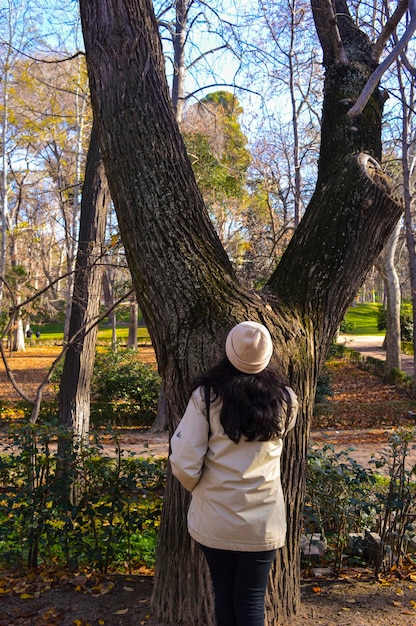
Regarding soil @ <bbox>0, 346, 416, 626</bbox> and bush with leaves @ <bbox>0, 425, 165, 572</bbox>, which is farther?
bush with leaves @ <bbox>0, 425, 165, 572</bbox>

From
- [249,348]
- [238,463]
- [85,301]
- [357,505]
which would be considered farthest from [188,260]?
[85,301]

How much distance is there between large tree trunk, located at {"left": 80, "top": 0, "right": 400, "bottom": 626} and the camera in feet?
9.80

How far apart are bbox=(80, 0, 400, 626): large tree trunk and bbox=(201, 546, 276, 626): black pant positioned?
0.47 metres

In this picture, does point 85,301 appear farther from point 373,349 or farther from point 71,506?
point 373,349

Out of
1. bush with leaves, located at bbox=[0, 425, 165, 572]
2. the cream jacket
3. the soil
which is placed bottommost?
the soil

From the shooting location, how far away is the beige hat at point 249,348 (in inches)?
92.2

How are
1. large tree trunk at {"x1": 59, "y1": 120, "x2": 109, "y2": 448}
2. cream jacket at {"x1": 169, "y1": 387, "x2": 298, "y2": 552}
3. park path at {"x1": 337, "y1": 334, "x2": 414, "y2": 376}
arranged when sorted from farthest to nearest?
1. park path at {"x1": 337, "y1": 334, "x2": 414, "y2": 376}
2. large tree trunk at {"x1": 59, "y1": 120, "x2": 109, "y2": 448}
3. cream jacket at {"x1": 169, "y1": 387, "x2": 298, "y2": 552}

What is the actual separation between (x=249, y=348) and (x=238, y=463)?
492 millimetres

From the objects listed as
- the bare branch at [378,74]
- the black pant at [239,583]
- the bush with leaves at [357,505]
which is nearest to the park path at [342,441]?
the bush with leaves at [357,505]

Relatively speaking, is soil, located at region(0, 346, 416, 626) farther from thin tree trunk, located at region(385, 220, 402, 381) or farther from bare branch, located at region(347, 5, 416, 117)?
thin tree trunk, located at region(385, 220, 402, 381)

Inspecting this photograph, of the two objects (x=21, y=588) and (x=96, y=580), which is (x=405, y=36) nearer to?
(x=96, y=580)

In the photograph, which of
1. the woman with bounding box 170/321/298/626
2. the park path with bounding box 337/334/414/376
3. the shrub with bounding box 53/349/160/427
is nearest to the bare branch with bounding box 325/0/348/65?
the woman with bounding box 170/321/298/626

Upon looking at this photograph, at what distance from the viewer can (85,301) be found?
6797mm

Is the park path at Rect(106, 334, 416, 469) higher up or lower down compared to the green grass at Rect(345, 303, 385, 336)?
lower down
